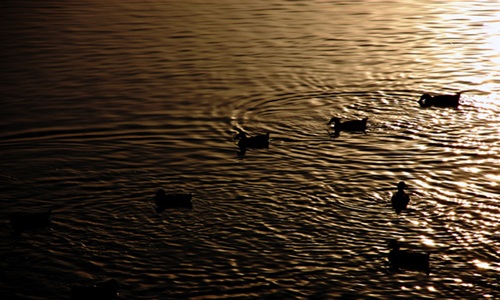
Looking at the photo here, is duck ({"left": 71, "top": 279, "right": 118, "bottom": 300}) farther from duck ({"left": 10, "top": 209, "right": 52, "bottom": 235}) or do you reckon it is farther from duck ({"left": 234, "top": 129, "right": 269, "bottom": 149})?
duck ({"left": 234, "top": 129, "right": 269, "bottom": 149})

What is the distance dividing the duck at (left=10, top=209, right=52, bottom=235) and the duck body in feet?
7.62

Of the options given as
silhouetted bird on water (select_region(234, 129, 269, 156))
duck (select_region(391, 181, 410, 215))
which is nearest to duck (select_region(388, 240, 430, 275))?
duck (select_region(391, 181, 410, 215))

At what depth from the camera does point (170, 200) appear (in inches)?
524

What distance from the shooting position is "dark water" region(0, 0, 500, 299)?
1107 cm

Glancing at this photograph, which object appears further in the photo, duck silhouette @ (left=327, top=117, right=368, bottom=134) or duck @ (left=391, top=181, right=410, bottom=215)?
duck silhouette @ (left=327, top=117, right=368, bottom=134)

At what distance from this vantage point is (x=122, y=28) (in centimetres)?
3216

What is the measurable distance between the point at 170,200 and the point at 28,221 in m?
2.95

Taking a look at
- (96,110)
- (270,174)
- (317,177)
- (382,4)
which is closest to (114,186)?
(270,174)

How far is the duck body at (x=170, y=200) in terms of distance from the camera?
1334cm

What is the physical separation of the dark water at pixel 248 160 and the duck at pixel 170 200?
0.22m

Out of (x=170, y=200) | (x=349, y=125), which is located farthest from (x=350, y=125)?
A: (x=170, y=200)

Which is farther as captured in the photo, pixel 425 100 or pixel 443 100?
pixel 425 100

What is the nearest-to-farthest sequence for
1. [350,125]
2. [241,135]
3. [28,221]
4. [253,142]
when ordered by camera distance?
1. [28,221]
2. [253,142]
3. [241,135]
4. [350,125]

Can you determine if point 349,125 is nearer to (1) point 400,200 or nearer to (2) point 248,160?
(2) point 248,160
